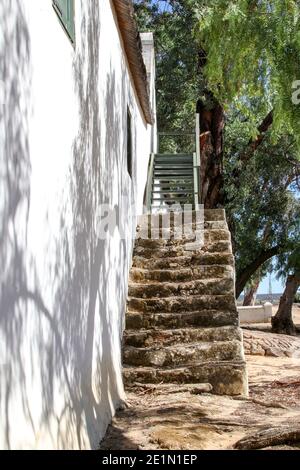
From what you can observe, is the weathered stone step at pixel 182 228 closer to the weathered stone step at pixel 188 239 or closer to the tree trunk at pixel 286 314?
the weathered stone step at pixel 188 239

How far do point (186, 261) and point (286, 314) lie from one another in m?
9.31

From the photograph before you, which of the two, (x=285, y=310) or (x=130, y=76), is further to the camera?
(x=285, y=310)

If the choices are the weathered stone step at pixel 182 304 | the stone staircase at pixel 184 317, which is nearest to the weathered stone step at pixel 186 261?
the stone staircase at pixel 184 317

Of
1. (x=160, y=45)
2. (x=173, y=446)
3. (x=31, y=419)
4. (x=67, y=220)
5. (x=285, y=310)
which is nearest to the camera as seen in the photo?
(x=31, y=419)

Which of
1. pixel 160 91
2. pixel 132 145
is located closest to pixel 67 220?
pixel 132 145

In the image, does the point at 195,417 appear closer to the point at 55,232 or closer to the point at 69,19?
the point at 55,232

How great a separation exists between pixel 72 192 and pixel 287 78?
7.90 feet

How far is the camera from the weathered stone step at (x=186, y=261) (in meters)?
9.19

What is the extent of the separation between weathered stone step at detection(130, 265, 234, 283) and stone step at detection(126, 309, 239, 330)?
83 centimetres

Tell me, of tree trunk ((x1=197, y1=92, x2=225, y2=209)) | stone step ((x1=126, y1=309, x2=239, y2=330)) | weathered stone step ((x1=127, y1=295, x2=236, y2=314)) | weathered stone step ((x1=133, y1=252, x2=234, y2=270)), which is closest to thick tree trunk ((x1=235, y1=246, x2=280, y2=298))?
tree trunk ((x1=197, y1=92, x2=225, y2=209))

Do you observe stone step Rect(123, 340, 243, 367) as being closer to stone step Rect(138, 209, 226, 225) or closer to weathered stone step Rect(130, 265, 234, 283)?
weathered stone step Rect(130, 265, 234, 283)

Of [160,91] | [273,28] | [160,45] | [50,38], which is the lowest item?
[50,38]
